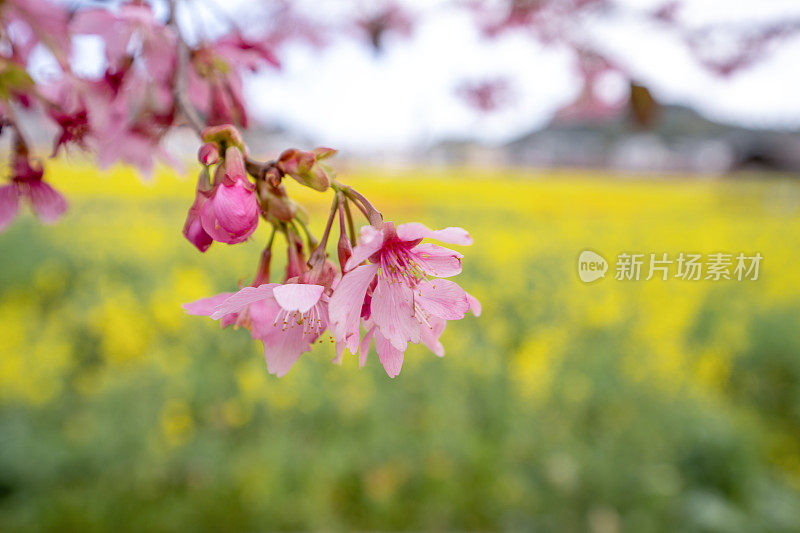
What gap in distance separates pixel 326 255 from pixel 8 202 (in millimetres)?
416

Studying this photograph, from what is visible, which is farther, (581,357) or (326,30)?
(581,357)

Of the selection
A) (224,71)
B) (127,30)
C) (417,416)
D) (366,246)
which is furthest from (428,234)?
(417,416)

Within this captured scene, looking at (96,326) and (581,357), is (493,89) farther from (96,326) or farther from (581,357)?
(96,326)

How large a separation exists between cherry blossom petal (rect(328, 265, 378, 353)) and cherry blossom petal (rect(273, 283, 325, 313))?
0.5 inches

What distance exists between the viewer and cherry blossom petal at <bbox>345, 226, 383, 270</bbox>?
0.38 meters

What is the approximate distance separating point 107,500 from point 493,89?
216cm

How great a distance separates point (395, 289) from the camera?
43 cm

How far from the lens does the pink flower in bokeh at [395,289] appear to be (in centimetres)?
40

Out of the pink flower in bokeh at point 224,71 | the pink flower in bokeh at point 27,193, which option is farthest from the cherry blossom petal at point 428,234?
the pink flower in bokeh at point 27,193

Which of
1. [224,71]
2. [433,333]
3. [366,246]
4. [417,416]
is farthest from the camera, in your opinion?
[417,416]

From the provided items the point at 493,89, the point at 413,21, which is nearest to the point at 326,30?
the point at 413,21

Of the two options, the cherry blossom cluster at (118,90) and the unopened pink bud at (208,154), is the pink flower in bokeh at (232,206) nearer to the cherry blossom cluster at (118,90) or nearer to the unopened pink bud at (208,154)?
the unopened pink bud at (208,154)

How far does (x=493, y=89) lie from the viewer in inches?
94.8

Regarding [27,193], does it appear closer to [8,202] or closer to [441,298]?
[8,202]
